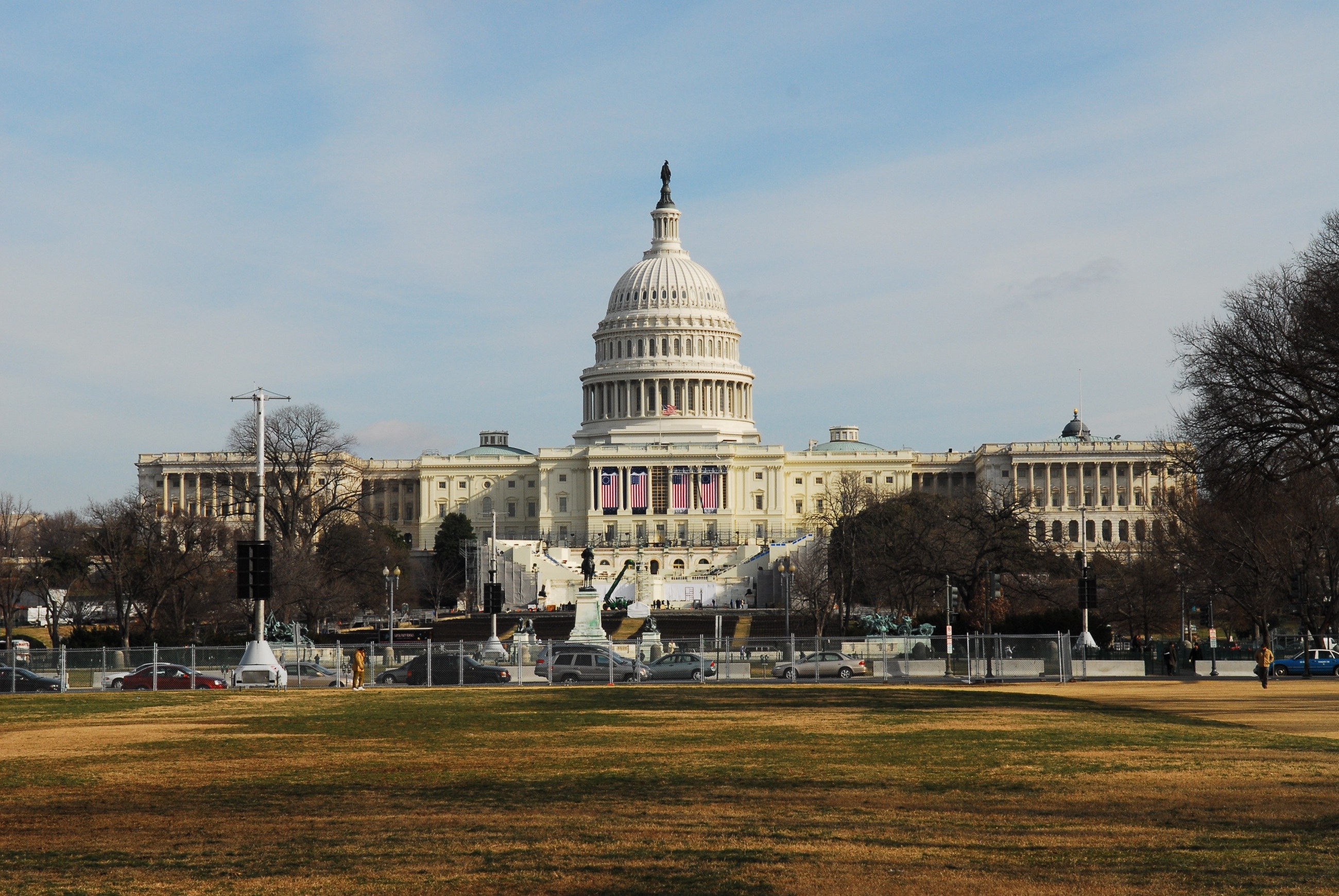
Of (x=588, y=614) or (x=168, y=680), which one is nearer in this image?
(x=168, y=680)

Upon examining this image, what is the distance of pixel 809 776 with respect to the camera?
73.3 feet

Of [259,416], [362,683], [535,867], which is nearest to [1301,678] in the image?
[362,683]

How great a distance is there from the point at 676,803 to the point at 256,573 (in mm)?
27489

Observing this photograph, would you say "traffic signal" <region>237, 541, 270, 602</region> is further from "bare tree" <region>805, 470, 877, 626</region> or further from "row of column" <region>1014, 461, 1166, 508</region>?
"row of column" <region>1014, 461, 1166, 508</region>

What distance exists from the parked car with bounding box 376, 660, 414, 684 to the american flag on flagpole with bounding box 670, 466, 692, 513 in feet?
392

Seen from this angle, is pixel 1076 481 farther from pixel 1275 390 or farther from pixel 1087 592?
pixel 1275 390

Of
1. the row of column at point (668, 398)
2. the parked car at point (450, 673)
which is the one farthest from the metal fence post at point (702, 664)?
the row of column at point (668, 398)

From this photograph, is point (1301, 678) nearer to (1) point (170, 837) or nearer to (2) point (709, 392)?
(1) point (170, 837)

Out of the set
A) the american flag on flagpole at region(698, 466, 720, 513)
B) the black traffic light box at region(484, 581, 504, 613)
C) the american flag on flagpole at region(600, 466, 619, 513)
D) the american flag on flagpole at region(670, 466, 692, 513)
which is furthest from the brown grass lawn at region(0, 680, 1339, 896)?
the american flag on flagpole at region(600, 466, 619, 513)

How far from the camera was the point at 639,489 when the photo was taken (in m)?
173

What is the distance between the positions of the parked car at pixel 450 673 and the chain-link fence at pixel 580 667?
0.03 m

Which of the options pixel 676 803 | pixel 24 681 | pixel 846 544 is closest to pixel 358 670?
pixel 24 681

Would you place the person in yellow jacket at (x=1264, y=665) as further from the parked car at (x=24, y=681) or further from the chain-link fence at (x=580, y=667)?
the parked car at (x=24, y=681)

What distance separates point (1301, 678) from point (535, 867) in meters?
43.0
